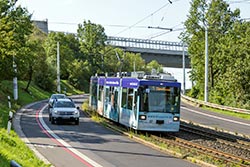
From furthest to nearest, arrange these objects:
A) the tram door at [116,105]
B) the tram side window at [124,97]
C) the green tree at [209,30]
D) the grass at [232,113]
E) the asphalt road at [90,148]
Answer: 1. the green tree at [209,30]
2. the grass at [232,113]
3. the tram door at [116,105]
4. the tram side window at [124,97]
5. the asphalt road at [90,148]

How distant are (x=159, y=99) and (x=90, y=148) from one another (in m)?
6.13

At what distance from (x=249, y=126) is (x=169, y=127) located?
1132cm

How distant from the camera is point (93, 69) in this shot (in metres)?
104

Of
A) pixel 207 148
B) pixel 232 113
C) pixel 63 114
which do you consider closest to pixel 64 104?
pixel 63 114

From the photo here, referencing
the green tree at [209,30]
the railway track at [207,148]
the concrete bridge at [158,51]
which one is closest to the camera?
the railway track at [207,148]

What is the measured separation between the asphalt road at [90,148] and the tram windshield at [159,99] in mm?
2031

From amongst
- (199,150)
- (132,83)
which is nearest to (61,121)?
(132,83)

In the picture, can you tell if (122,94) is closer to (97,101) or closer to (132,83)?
(132,83)

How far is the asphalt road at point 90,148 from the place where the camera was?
50.3ft

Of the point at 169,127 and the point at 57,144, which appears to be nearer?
the point at 57,144

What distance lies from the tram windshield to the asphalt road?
80.0 inches

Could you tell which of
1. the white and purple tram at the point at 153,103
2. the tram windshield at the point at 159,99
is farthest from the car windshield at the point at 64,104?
the tram windshield at the point at 159,99

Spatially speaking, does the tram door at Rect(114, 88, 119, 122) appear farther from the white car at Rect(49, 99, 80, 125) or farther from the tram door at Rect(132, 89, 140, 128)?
the tram door at Rect(132, 89, 140, 128)

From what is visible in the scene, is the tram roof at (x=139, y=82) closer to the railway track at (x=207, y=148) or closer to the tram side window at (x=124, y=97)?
the tram side window at (x=124, y=97)
